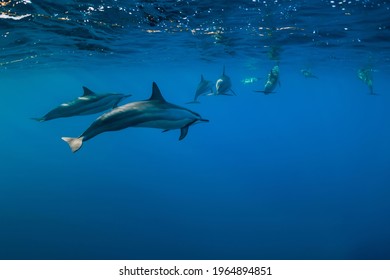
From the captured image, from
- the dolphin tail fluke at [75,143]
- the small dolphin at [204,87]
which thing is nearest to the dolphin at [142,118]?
the dolphin tail fluke at [75,143]

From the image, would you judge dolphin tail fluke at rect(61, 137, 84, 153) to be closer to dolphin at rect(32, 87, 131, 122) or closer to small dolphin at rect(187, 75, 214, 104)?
dolphin at rect(32, 87, 131, 122)

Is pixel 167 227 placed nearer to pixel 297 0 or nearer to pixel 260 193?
pixel 260 193

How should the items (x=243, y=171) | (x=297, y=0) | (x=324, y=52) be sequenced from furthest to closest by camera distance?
(x=243, y=171) < (x=324, y=52) < (x=297, y=0)

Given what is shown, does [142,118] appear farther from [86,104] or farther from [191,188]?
[191,188]

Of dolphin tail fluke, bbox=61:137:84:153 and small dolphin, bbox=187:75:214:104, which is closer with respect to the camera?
dolphin tail fluke, bbox=61:137:84:153

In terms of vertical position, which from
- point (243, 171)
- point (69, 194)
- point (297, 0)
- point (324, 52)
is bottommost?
point (243, 171)

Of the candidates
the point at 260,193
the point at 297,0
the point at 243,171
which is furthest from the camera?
the point at 243,171

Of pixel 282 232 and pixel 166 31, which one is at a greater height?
pixel 166 31

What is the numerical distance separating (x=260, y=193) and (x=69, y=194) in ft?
51.4

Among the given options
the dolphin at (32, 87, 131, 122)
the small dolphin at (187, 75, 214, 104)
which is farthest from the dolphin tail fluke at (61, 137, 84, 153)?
the small dolphin at (187, 75, 214, 104)

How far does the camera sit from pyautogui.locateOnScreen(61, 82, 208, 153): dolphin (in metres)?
5.48

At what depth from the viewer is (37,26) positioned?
14219 millimetres

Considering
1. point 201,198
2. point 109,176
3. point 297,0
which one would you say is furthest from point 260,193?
point 297,0

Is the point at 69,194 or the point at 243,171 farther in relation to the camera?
the point at 243,171
